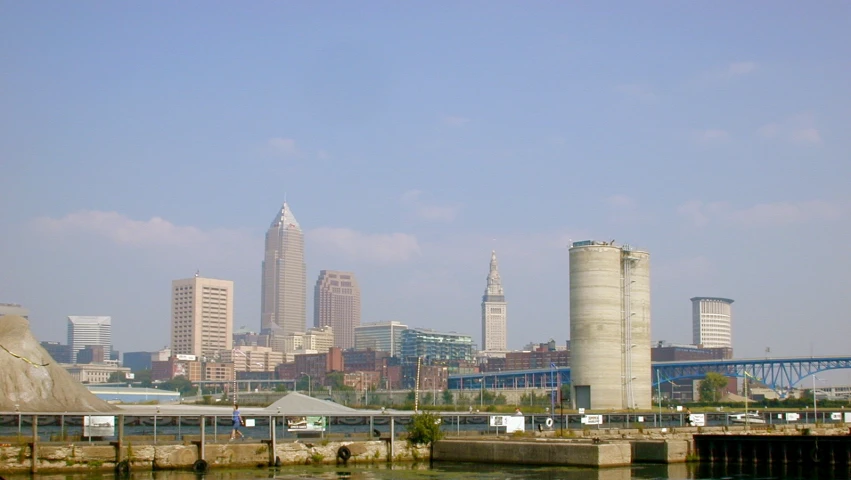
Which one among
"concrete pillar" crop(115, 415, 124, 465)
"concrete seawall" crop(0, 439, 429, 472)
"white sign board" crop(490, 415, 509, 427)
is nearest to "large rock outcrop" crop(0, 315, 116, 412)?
"white sign board" crop(490, 415, 509, 427)

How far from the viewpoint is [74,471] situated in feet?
153

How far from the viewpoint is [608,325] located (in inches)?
Result: 5212

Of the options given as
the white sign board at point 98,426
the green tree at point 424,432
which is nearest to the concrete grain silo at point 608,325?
the green tree at point 424,432

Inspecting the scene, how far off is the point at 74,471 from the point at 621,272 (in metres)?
98.6

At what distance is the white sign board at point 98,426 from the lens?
49000 millimetres

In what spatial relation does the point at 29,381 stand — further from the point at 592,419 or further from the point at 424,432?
the point at 424,432

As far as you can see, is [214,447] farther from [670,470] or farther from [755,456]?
[755,456]

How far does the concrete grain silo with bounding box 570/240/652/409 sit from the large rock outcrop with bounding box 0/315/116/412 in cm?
5982

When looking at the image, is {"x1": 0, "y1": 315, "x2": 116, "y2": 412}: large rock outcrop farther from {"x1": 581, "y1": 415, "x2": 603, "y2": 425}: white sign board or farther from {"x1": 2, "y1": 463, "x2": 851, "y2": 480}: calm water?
{"x1": 2, "y1": 463, "x2": 851, "y2": 480}: calm water

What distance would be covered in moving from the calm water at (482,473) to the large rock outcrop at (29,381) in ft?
189

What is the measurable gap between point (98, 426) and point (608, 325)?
9154 cm

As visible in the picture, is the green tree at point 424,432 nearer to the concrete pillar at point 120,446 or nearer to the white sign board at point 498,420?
the white sign board at point 498,420

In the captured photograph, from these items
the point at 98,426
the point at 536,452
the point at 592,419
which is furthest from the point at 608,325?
the point at 98,426

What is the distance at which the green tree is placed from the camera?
5731 cm
